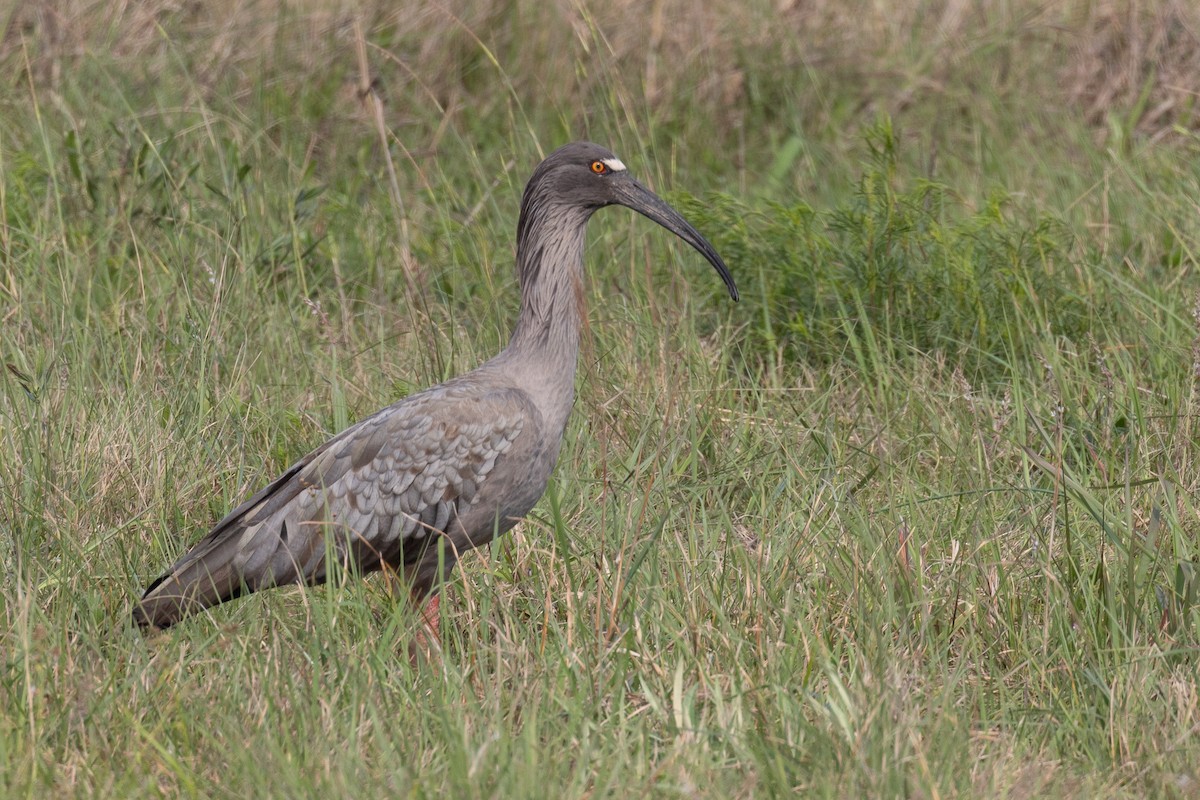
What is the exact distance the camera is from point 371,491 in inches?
168

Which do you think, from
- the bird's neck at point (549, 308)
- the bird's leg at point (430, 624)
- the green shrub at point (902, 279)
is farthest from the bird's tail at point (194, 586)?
the green shrub at point (902, 279)

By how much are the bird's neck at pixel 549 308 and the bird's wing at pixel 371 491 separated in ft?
0.36

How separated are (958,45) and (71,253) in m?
4.56

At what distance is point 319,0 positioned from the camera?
26.6ft

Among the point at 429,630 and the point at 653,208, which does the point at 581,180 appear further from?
the point at 429,630

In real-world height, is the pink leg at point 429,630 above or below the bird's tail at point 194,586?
below

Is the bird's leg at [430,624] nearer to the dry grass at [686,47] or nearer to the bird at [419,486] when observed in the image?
the bird at [419,486]

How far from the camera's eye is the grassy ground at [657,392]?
10.8 feet

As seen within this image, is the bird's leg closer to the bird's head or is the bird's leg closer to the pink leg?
the pink leg

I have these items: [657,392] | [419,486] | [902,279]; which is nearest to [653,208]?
[657,392]

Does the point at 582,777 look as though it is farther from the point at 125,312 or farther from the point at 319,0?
the point at 319,0

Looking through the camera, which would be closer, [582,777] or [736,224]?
[582,777]

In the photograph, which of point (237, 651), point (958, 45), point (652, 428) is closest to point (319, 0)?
point (958, 45)

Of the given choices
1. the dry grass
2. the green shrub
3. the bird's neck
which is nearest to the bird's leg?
the bird's neck
